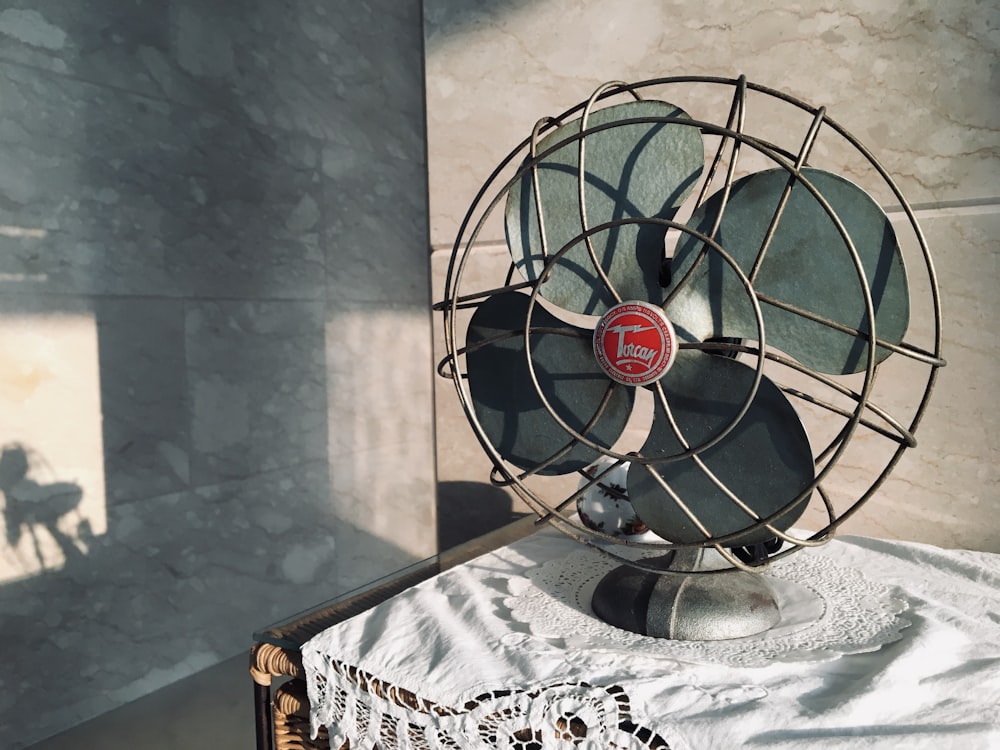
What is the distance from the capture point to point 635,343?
77 cm

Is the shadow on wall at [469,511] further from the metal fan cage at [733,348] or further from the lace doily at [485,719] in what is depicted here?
the lace doily at [485,719]

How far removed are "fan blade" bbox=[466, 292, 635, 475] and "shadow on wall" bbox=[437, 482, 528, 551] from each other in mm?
982

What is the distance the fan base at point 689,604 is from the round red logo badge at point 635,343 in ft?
0.76

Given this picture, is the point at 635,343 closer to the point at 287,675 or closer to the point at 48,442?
the point at 287,675

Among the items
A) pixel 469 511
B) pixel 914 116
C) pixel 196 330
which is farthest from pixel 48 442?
pixel 914 116

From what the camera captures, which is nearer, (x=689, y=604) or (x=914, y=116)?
(x=689, y=604)

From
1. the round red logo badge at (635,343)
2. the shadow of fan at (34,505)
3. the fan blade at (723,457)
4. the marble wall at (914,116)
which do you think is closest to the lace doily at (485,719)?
the fan blade at (723,457)

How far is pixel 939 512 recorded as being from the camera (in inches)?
55.9

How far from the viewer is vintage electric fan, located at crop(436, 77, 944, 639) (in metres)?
0.76

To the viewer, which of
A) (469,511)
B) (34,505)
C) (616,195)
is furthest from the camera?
(469,511)

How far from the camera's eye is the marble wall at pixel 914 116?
1.33 metres

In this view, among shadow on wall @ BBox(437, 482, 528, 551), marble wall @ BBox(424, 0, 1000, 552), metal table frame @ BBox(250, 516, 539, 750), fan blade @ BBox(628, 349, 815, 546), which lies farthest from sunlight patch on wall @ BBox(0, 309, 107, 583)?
fan blade @ BBox(628, 349, 815, 546)

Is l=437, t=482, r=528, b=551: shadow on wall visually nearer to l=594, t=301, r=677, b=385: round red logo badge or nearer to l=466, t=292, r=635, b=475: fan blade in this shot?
l=466, t=292, r=635, b=475: fan blade

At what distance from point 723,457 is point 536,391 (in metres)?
0.22
